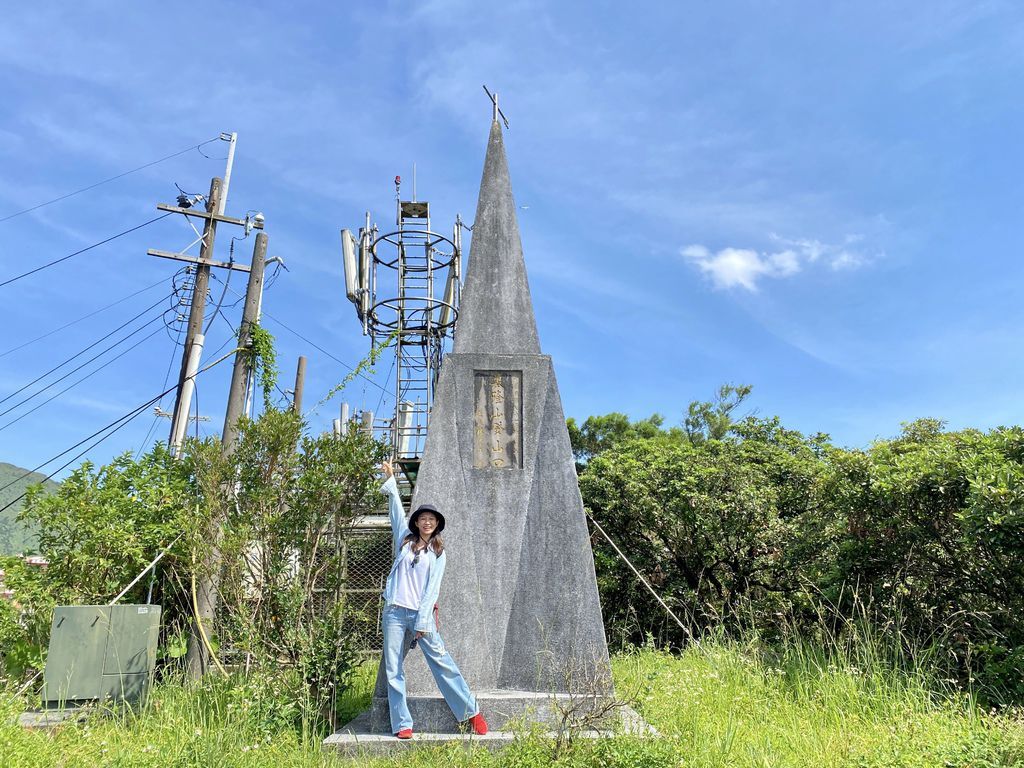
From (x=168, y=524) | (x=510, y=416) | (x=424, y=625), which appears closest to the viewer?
(x=424, y=625)

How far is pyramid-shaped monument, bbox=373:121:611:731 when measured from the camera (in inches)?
185

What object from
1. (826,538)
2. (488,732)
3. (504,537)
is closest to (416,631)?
(488,732)

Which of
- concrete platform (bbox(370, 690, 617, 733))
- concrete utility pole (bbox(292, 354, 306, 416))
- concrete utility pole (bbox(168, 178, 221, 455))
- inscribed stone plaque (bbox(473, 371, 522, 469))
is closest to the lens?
concrete platform (bbox(370, 690, 617, 733))

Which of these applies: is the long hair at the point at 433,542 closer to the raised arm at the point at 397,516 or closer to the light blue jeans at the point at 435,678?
the raised arm at the point at 397,516

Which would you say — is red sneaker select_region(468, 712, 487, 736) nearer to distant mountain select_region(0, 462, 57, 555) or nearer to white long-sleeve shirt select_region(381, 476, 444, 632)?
white long-sleeve shirt select_region(381, 476, 444, 632)

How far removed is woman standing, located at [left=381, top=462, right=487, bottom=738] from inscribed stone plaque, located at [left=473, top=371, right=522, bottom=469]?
858 mm

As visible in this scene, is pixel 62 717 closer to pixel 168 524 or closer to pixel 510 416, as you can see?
pixel 168 524

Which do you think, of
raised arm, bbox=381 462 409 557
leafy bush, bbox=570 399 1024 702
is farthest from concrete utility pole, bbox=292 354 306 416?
raised arm, bbox=381 462 409 557

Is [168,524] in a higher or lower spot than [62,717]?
higher

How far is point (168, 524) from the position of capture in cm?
646

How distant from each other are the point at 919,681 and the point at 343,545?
182 inches

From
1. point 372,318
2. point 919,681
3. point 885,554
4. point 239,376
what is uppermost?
point 372,318

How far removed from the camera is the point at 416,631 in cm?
432

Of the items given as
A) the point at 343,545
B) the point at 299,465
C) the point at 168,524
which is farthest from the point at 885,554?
the point at 168,524
